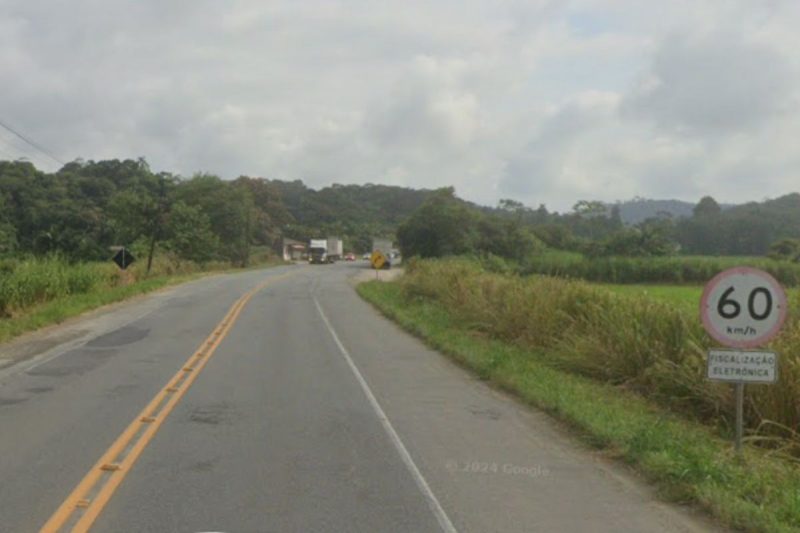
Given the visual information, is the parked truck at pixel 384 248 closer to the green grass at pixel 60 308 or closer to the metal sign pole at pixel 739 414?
the green grass at pixel 60 308

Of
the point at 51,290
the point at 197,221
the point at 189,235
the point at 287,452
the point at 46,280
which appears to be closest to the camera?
the point at 287,452

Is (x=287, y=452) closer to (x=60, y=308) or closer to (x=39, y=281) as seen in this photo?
(x=60, y=308)

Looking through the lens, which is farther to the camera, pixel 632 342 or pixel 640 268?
pixel 640 268

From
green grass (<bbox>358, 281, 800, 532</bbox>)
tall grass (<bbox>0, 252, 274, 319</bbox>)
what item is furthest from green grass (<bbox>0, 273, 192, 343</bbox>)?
green grass (<bbox>358, 281, 800, 532</bbox>)

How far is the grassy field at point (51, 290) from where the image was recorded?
24453mm

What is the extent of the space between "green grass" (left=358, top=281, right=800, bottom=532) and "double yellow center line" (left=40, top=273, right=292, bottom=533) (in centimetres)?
497

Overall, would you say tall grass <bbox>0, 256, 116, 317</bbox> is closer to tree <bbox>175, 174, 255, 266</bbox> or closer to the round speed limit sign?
the round speed limit sign

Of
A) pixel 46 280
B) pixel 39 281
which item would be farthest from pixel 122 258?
pixel 39 281

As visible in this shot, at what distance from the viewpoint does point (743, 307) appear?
307 inches

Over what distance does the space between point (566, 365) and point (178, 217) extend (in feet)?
166

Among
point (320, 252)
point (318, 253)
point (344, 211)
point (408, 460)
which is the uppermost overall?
point (344, 211)

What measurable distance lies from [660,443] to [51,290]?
2628 centimetres

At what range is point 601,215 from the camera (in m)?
130

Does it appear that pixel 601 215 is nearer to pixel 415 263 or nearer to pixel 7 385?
pixel 415 263
